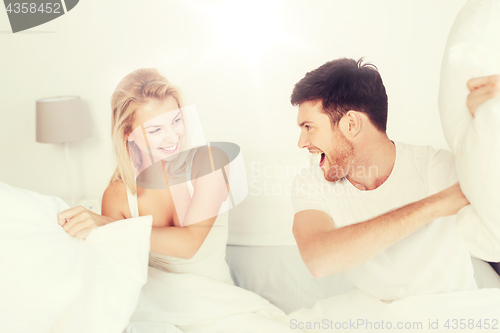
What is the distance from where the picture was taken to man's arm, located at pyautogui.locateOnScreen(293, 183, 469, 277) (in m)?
0.60

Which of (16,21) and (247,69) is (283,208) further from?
(16,21)

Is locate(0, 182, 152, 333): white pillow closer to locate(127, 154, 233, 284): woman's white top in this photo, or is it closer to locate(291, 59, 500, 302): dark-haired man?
locate(127, 154, 233, 284): woman's white top

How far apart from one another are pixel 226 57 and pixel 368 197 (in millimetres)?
463

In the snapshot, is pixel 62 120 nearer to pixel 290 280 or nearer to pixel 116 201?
pixel 116 201

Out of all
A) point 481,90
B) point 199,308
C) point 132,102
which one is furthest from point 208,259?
point 481,90

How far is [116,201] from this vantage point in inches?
32.7

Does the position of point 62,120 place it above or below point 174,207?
above

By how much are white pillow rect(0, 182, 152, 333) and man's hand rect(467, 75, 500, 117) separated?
667 mm

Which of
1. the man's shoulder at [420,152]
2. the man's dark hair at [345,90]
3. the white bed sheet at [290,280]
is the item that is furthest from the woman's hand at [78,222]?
the man's shoulder at [420,152]

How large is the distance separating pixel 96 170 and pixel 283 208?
1.65ft

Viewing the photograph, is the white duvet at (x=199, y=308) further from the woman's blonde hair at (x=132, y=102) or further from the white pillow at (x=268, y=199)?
the woman's blonde hair at (x=132, y=102)

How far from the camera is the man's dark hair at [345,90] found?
2.26ft

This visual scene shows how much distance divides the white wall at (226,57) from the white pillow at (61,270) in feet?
0.65

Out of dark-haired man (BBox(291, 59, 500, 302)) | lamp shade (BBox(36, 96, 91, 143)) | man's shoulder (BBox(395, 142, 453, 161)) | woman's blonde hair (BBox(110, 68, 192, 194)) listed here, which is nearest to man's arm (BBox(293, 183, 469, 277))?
dark-haired man (BBox(291, 59, 500, 302))
